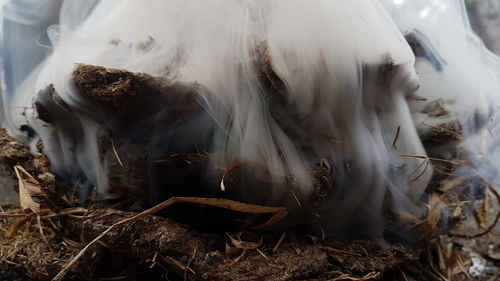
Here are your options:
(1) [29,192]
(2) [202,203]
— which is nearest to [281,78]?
(2) [202,203]

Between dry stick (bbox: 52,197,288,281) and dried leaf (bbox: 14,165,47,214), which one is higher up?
dried leaf (bbox: 14,165,47,214)

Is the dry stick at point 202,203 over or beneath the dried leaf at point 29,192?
beneath

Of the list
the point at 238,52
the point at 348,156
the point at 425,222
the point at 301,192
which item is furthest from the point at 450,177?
the point at 238,52

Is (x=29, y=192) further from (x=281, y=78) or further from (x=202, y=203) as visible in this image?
(x=281, y=78)
